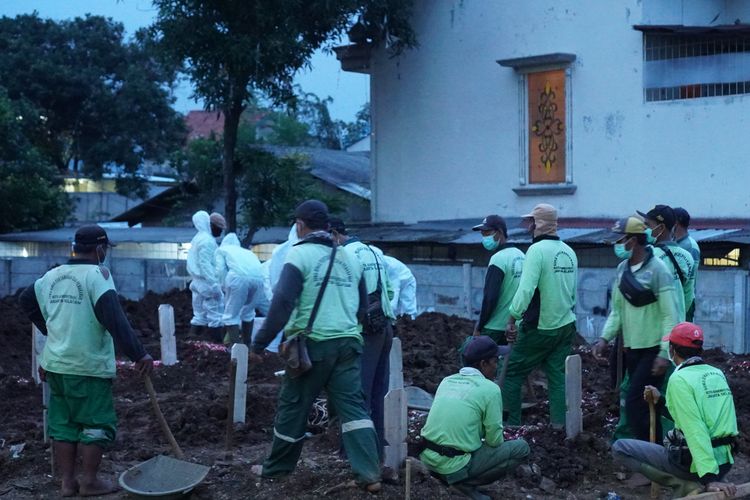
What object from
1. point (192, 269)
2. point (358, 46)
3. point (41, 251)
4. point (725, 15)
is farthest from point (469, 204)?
point (41, 251)

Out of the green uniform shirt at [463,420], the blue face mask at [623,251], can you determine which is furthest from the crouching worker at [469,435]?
the blue face mask at [623,251]

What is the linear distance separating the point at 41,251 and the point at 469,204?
13.8m

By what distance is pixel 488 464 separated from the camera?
670cm

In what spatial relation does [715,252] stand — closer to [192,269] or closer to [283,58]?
[192,269]

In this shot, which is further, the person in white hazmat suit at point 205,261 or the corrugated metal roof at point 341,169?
the corrugated metal roof at point 341,169

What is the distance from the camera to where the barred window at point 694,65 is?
1875cm

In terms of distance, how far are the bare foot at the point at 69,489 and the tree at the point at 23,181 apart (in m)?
24.0

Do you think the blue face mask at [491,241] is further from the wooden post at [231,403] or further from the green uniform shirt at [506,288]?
the wooden post at [231,403]

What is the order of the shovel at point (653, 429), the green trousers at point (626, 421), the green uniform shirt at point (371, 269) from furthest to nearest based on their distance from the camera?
the green uniform shirt at point (371, 269)
the green trousers at point (626, 421)
the shovel at point (653, 429)

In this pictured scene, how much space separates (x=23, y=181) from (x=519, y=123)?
16.1 meters

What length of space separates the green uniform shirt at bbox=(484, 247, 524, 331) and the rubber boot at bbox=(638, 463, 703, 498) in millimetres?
2677

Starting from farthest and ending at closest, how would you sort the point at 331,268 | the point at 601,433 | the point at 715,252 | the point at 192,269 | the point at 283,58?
the point at 283,58 → the point at 715,252 → the point at 192,269 → the point at 601,433 → the point at 331,268

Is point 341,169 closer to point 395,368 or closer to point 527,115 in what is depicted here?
point 527,115

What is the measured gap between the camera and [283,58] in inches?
901
